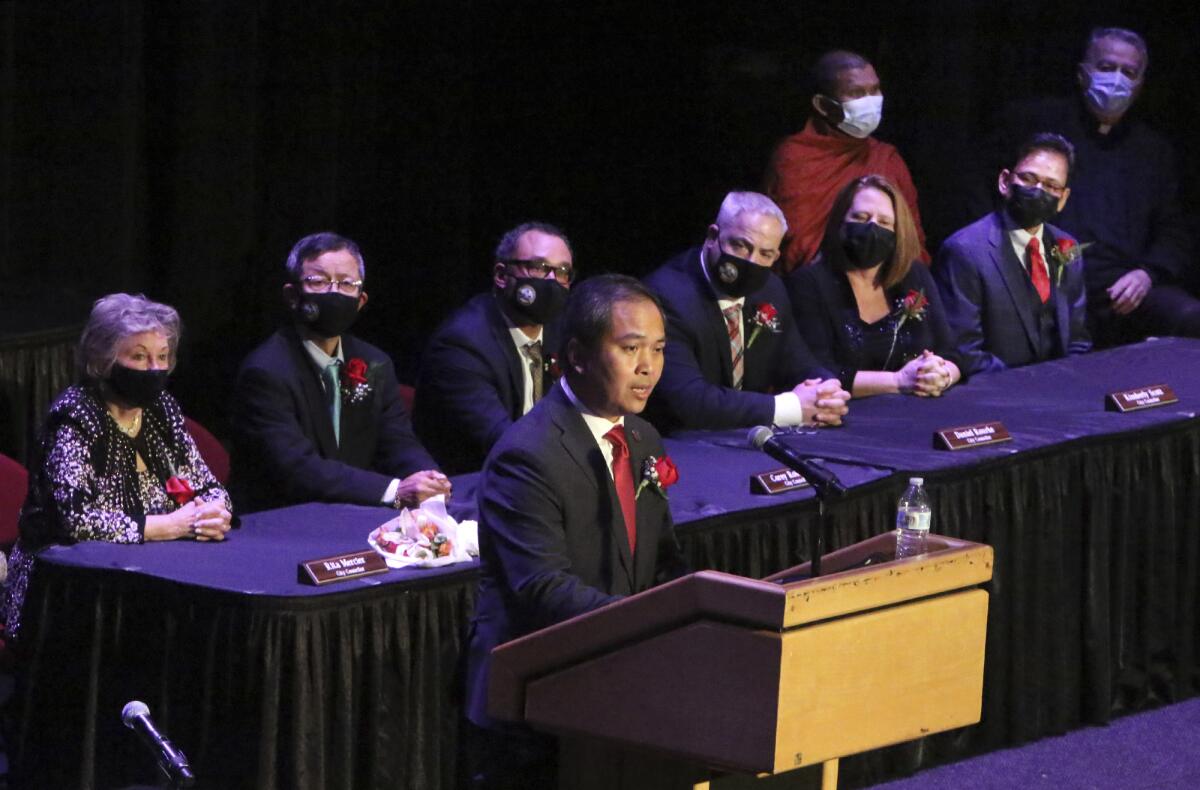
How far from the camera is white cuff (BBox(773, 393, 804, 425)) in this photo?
5754mm

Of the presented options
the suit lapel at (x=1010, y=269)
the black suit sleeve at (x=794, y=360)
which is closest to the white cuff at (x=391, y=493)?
the black suit sleeve at (x=794, y=360)

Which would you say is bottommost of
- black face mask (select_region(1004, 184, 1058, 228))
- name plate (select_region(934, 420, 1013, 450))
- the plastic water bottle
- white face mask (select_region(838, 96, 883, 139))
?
name plate (select_region(934, 420, 1013, 450))

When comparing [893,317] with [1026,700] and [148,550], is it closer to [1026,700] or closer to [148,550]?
[1026,700]

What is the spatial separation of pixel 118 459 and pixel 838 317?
237 centimetres

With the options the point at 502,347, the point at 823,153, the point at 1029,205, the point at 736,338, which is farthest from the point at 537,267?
the point at 1029,205

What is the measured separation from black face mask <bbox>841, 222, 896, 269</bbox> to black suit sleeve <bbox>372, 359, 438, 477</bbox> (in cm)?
141

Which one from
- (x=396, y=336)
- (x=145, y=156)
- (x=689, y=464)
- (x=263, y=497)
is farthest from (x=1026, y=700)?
(x=145, y=156)

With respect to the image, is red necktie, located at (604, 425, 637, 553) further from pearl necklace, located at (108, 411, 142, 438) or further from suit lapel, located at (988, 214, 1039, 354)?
suit lapel, located at (988, 214, 1039, 354)

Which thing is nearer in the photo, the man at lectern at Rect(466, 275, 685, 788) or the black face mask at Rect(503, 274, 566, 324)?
the man at lectern at Rect(466, 275, 685, 788)

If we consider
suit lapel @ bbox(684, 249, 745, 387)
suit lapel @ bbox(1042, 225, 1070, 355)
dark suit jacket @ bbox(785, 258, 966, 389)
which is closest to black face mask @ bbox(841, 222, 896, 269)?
dark suit jacket @ bbox(785, 258, 966, 389)

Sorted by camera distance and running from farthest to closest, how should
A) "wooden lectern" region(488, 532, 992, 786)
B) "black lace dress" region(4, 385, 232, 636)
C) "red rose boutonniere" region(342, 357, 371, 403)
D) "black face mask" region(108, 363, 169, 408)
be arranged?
"red rose boutonniere" region(342, 357, 371, 403), "black face mask" region(108, 363, 169, 408), "black lace dress" region(4, 385, 232, 636), "wooden lectern" region(488, 532, 992, 786)

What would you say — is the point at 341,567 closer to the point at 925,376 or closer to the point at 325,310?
the point at 325,310

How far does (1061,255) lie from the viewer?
6645mm

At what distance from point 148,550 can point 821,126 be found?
3.18 metres
